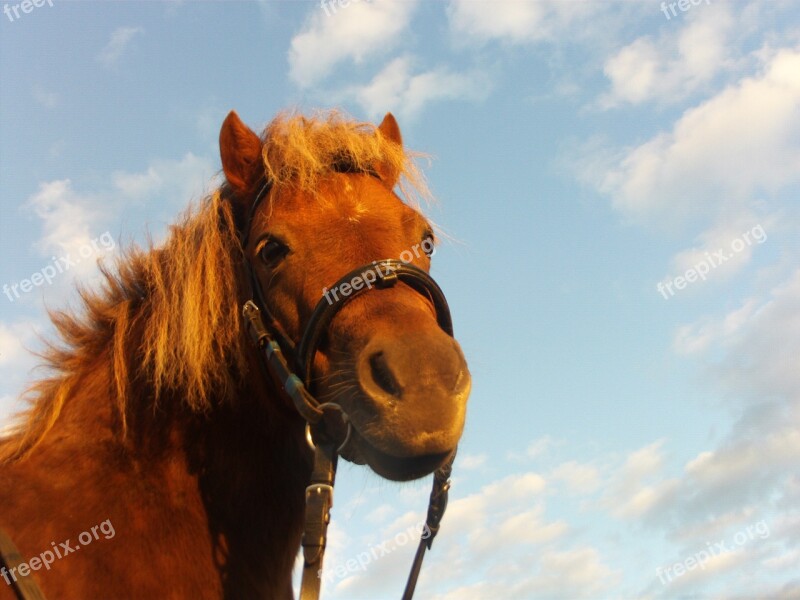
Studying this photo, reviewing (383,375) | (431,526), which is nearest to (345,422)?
(383,375)

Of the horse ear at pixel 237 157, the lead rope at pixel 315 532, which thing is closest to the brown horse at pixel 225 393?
the horse ear at pixel 237 157

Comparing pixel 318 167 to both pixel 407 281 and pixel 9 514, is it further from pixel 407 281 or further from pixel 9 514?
pixel 9 514

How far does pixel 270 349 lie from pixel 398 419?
3.33 feet

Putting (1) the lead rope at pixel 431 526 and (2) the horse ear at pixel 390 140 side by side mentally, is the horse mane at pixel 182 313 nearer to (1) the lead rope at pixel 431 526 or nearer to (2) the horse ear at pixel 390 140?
(2) the horse ear at pixel 390 140

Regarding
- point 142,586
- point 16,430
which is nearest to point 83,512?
point 142,586

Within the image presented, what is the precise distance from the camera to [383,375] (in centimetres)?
316

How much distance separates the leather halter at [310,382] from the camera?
3230 mm

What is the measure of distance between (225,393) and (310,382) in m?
0.64

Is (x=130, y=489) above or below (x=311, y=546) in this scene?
above

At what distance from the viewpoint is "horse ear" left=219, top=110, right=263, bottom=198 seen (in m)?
4.51

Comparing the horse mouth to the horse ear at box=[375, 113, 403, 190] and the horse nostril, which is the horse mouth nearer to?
the horse nostril

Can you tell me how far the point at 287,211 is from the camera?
4.04 metres

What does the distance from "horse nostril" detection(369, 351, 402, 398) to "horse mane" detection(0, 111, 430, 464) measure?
1.12m

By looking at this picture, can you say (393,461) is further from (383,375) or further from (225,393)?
(225,393)
